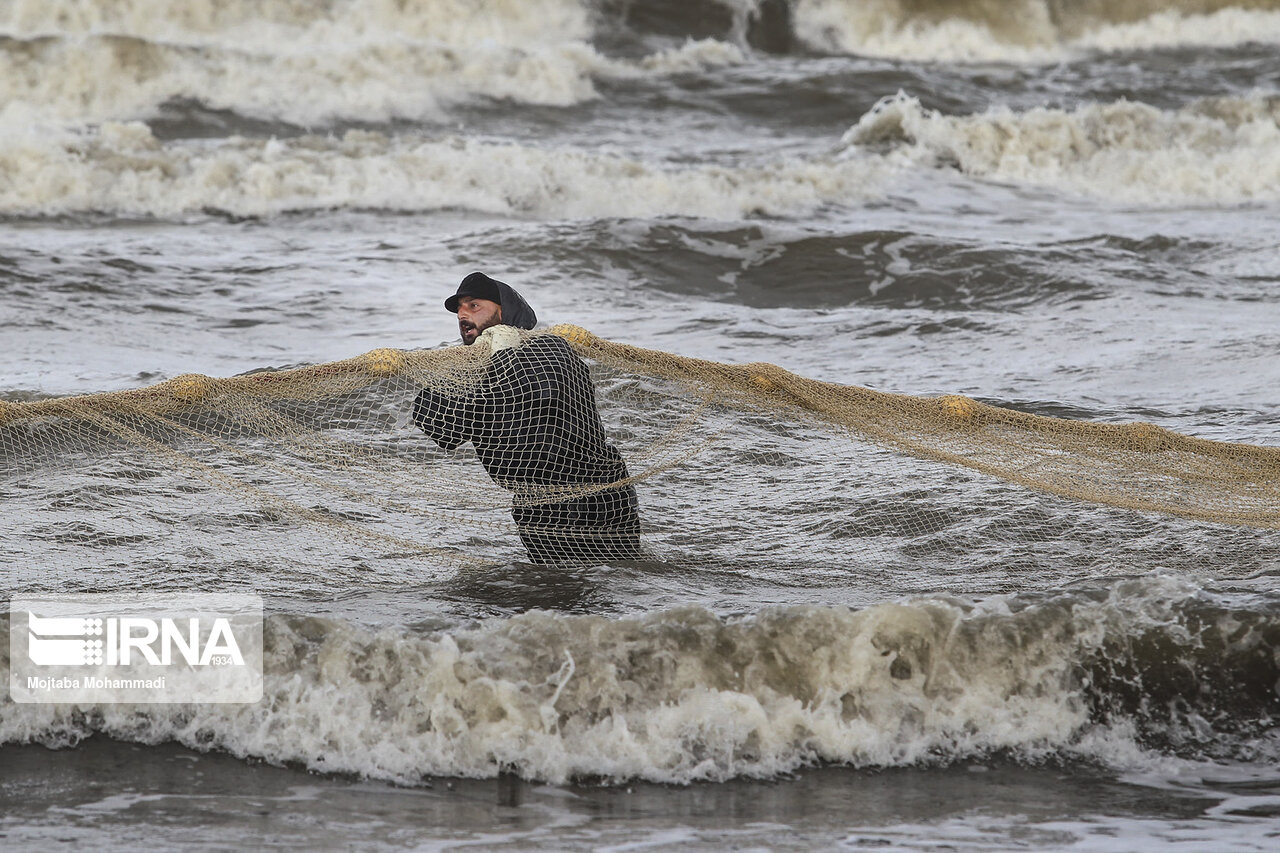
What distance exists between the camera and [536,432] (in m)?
5.38

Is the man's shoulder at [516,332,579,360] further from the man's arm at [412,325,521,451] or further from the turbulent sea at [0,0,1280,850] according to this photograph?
the turbulent sea at [0,0,1280,850]

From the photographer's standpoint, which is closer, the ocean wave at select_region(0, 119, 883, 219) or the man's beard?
the man's beard

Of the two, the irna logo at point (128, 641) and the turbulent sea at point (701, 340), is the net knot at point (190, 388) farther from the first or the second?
the irna logo at point (128, 641)

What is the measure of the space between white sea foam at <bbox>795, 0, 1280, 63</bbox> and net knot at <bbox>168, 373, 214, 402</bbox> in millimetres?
21569

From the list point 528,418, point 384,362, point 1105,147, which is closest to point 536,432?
point 528,418

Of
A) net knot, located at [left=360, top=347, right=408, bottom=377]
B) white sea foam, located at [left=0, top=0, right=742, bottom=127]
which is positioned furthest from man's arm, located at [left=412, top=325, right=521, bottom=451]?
white sea foam, located at [left=0, top=0, right=742, bottom=127]

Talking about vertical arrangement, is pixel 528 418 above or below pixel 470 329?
below

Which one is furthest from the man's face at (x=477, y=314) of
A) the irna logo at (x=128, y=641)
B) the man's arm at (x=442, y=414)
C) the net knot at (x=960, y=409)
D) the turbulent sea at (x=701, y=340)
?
the net knot at (x=960, y=409)

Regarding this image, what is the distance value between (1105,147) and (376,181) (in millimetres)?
9569

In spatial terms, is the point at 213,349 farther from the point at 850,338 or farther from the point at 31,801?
the point at 31,801

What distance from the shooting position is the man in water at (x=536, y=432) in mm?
5301

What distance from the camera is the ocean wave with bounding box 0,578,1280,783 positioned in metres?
4.28

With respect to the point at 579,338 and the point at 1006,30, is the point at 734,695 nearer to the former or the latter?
the point at 579,338

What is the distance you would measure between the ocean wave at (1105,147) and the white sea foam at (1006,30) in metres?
6.53
